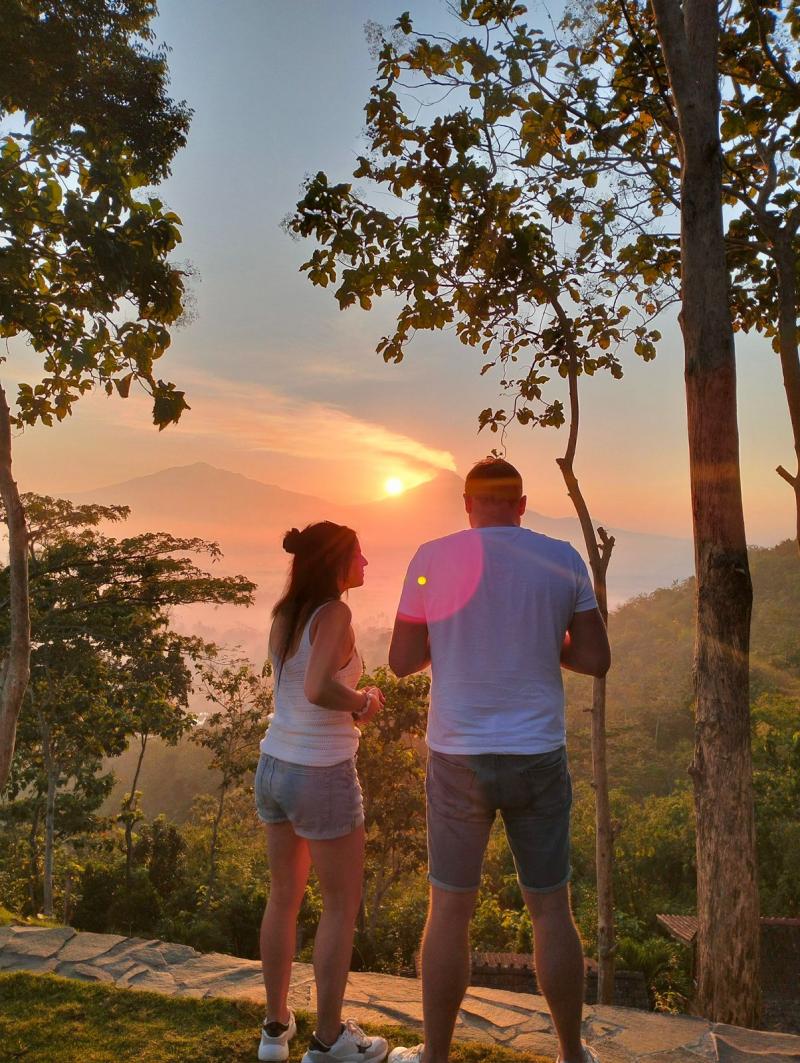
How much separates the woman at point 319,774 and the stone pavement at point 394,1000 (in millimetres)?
705

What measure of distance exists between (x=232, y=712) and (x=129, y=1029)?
53.3 feet

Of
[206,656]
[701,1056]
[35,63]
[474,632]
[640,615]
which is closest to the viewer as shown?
[474,632]

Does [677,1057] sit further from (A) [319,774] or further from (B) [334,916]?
(A) [319,774]

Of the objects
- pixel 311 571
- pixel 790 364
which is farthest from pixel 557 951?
pixel 790 364

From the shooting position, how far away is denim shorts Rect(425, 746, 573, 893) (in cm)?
224

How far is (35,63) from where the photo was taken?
5.00m

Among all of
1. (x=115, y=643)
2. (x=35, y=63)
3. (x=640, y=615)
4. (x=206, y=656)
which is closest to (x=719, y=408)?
(x=35, y=63)

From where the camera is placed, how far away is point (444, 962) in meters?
2.31

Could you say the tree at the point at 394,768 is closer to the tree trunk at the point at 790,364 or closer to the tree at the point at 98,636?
the tree at the point at 98,636

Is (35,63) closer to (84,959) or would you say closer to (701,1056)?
(84,959)

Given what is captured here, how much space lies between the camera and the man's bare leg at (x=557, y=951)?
2.30 m

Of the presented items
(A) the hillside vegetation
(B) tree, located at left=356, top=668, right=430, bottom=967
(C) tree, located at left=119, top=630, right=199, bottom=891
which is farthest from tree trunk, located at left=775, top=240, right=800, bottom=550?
(C) tree, located at left=119, top=630, right=199, bottom=891

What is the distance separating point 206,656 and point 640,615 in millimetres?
71382

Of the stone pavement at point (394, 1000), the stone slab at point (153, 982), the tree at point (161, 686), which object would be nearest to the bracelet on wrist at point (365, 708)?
the stone pavement at point (394, 1000)
